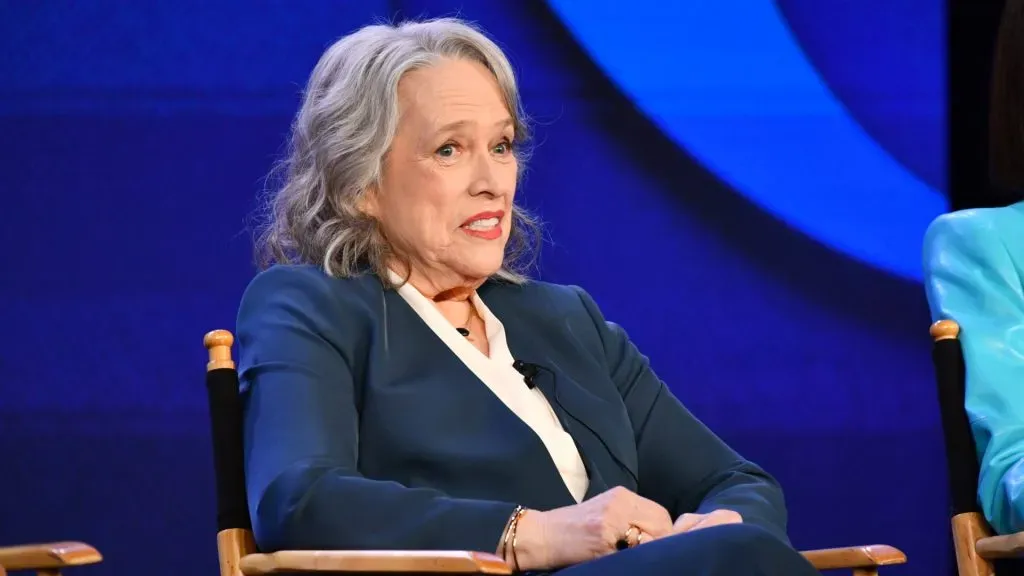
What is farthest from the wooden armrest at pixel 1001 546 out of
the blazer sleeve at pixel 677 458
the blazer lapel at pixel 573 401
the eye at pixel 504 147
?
the eye at pixel 504 147

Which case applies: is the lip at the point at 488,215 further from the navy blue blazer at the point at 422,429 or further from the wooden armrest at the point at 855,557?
the wooden armrest at the point at 855,557

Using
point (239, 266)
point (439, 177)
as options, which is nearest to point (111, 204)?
point (239, 266)

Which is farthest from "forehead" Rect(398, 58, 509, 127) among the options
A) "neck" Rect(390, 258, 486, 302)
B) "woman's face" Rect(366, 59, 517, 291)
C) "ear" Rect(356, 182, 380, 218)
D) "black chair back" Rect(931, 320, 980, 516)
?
"black chair back" Rect(931, 320, 980, 516)

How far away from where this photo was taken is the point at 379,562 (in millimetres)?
1864

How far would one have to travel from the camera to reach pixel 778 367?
3.44 m

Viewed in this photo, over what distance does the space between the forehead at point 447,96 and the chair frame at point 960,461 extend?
2.70 ft

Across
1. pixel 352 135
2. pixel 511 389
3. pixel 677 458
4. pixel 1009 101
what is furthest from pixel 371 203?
pixel 1009 101

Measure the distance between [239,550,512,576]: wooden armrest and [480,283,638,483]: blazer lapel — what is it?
17.0 inches

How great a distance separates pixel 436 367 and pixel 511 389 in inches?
4.9

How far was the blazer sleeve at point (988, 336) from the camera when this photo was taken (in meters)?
2.37

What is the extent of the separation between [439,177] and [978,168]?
1743mm

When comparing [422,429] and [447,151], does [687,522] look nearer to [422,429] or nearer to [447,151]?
[422,429]

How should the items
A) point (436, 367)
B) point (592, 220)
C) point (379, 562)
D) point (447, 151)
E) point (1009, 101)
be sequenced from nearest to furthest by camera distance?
point (379, 562) < point (436, 367) < point (447, 151) < point (1009, 101) < point (592, 220)

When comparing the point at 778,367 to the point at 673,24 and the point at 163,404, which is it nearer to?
the point at 673,24
